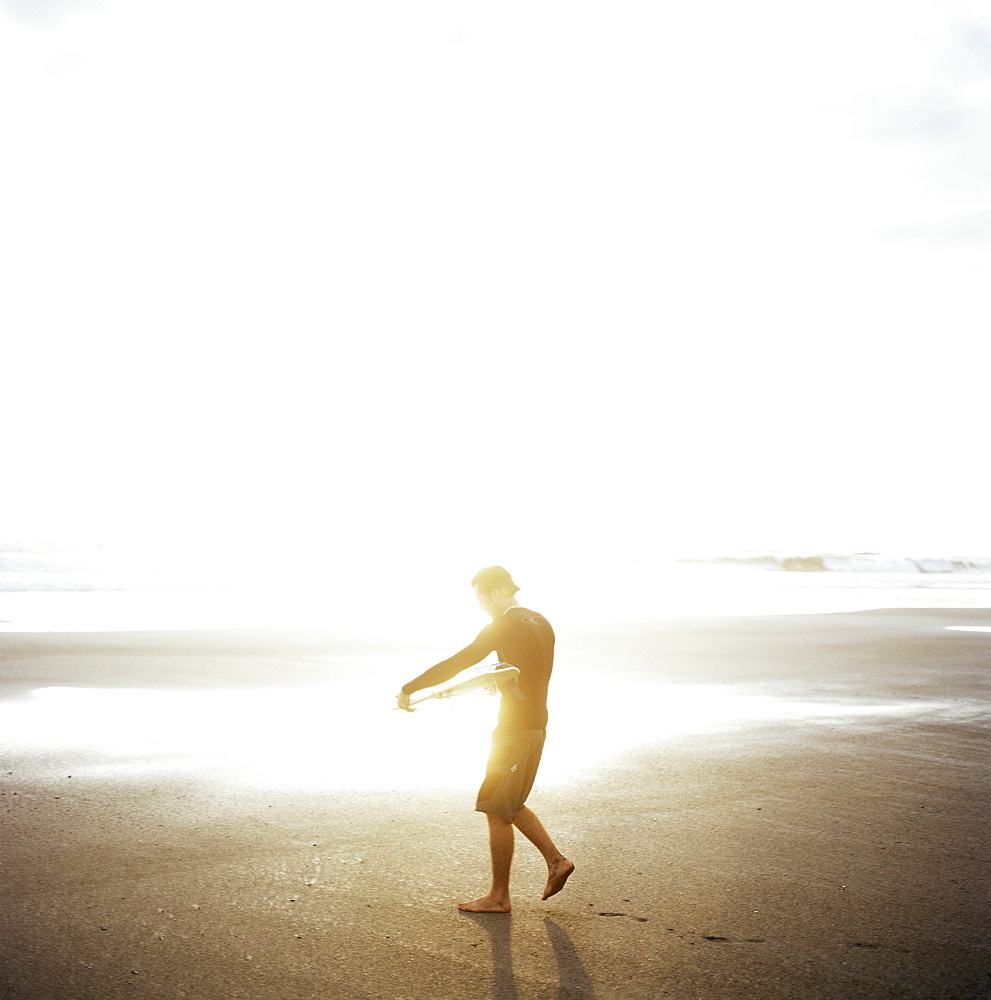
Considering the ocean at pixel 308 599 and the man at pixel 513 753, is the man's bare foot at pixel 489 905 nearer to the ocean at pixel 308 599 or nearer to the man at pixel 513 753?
the man at pixel 513 753

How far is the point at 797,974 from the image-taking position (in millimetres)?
4402

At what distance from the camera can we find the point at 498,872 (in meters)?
5.14

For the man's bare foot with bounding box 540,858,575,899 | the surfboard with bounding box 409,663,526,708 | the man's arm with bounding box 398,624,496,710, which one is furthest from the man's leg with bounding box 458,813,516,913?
the man's arm with bounding box 398,624,496,710

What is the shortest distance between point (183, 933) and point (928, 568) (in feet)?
348

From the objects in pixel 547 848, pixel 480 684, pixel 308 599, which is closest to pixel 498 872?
pixel 547 848

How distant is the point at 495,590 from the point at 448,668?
1.67 ft

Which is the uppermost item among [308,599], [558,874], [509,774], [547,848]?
[509,774]

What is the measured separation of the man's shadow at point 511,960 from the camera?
4.22m

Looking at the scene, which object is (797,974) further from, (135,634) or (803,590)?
(803,590)

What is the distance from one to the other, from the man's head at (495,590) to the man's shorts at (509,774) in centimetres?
66

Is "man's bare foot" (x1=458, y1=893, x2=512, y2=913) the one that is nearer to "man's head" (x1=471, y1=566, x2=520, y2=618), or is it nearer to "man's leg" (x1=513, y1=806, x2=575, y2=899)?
"man's leg" (x1=513, y1=806, x2=575, y2=899)

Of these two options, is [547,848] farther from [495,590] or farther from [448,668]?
[495,590]

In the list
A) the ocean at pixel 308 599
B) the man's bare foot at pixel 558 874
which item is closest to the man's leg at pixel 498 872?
the man's bare foot at pixel 558 874

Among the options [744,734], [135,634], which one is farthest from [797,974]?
A: [135,634]
